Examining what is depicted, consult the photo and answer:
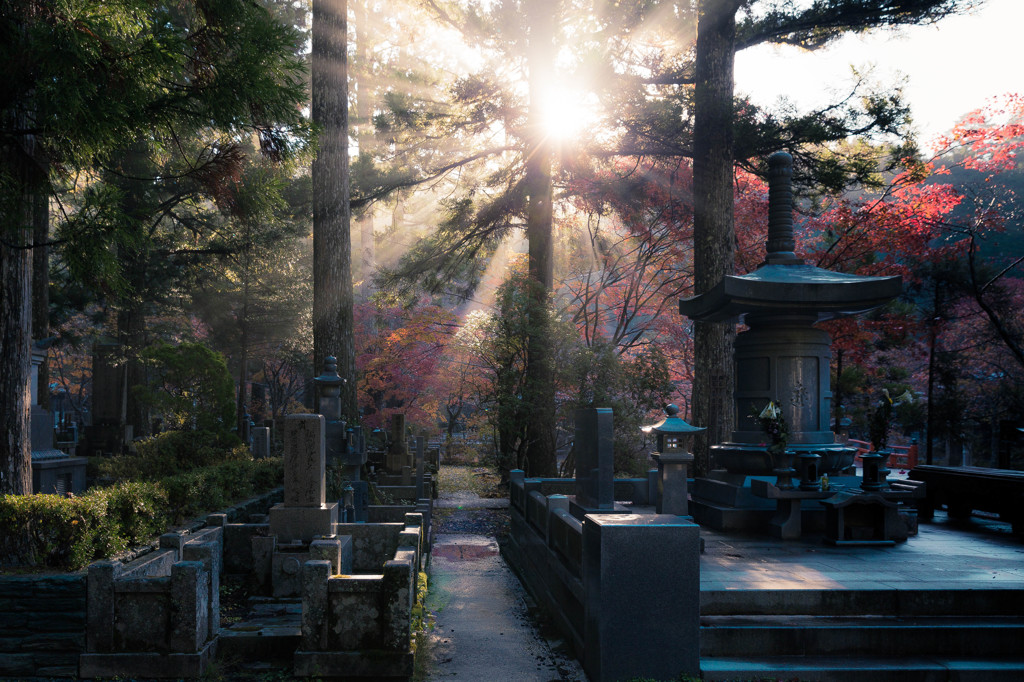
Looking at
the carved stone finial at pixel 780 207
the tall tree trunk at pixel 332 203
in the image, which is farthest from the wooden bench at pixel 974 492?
the tall tree trunk at pixel 332 203

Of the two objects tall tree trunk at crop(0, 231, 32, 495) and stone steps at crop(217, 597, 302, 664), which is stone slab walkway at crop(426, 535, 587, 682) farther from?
tall tree trunk at crop(0, 231, 32, 495)

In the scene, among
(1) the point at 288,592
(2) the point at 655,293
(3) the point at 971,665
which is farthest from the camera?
(2) the point at 655,293

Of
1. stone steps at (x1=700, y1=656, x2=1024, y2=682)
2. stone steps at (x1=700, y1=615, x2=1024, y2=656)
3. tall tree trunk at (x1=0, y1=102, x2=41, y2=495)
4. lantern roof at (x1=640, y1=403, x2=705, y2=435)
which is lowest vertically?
stone steps at (x1=700, y1=656, x2=1024, y2=682)

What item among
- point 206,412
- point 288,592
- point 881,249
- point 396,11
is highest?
point 396,11

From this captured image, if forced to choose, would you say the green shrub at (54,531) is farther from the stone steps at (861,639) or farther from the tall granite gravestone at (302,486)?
the stone steps at (861,639)

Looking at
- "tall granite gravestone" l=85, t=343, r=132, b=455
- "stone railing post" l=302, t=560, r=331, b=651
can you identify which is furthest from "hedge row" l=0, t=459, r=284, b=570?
"tall granite gravestone" l=85, t=343, r=132, b=455

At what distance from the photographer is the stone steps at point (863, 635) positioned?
5762 mm

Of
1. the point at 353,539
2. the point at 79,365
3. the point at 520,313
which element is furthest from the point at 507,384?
the point at 79,365

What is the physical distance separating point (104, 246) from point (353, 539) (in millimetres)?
4951

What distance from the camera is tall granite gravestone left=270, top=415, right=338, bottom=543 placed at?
28.9 feet

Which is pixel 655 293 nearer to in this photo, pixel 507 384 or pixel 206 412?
pixel 507 384

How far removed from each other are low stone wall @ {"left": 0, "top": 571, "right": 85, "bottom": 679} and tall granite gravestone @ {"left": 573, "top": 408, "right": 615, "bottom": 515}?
580cm

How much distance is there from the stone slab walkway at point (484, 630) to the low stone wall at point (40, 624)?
3.49m

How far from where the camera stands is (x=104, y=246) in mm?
8672
